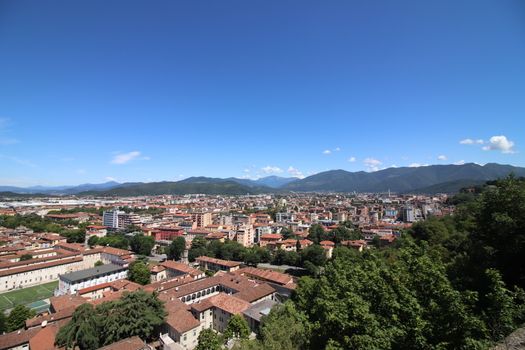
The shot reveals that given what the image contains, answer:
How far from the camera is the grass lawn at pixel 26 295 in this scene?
23.4m

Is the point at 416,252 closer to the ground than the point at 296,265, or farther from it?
farther from it

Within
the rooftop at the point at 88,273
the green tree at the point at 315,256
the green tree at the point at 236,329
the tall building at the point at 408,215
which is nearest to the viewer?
the green tree at the point at 236,329

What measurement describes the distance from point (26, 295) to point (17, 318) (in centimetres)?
1062

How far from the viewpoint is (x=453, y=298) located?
5934 millimetres

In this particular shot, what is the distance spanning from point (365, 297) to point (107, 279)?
26.9 metres

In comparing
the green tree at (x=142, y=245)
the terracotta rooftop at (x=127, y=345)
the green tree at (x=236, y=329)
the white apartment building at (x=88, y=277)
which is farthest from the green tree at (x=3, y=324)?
the green tree at (x=142, y=245)

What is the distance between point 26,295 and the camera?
25.4 meters

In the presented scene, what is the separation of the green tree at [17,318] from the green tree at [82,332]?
22.0 feet

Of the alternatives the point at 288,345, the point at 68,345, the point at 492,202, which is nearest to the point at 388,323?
the point at 288,345

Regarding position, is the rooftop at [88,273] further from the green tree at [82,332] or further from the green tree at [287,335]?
the green tree at [287,335]

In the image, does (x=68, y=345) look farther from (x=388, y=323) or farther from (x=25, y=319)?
(x=388, y=323)

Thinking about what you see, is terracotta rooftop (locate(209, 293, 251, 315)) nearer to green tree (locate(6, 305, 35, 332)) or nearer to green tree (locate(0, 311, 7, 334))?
green tree (locate(6, 305, 35, 332))

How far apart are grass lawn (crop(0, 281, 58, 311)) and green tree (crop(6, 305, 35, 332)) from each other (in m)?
6.74

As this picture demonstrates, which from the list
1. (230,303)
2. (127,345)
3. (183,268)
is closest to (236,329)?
(230,303)
